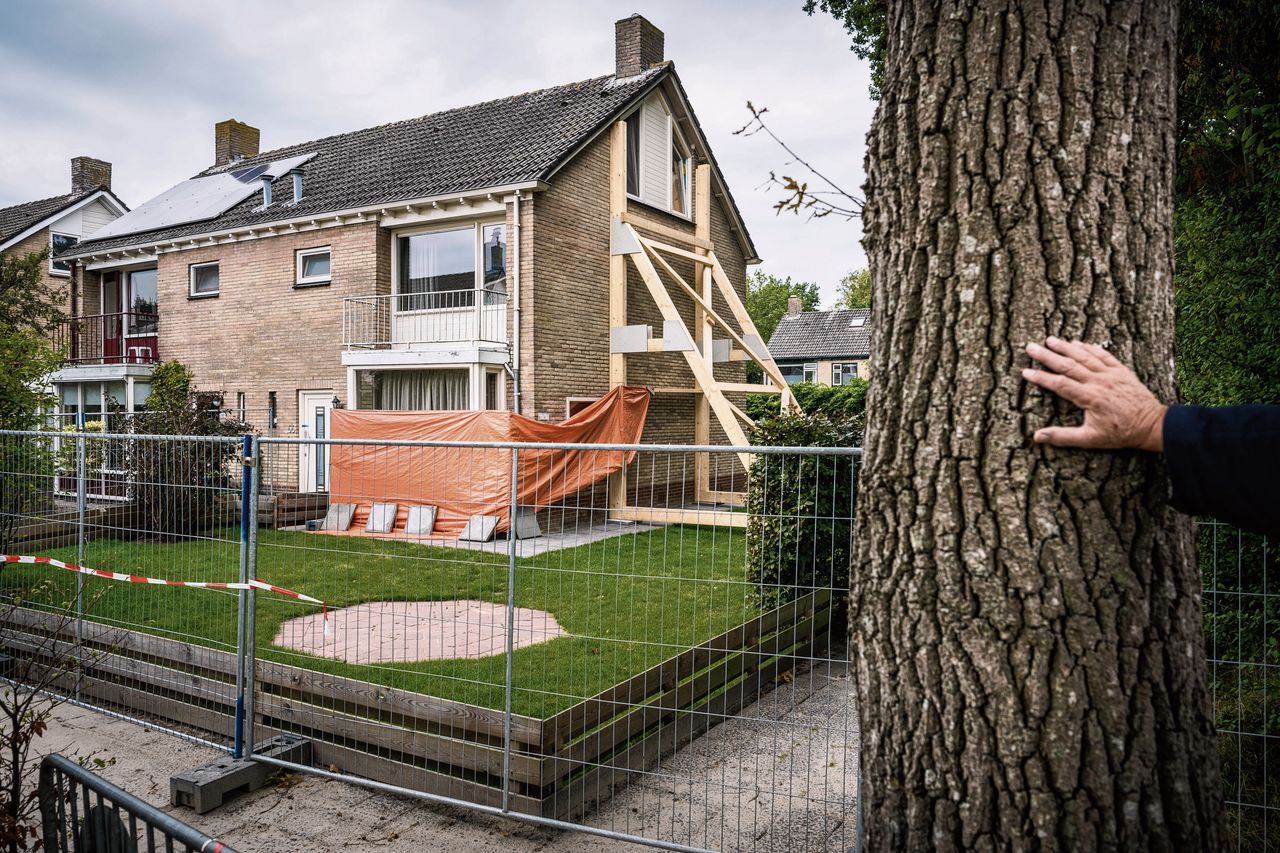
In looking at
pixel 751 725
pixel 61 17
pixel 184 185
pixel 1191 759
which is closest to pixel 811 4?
pixel 751 725

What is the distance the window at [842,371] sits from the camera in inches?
1785

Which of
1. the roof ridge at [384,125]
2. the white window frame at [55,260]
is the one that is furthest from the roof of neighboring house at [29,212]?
the roof ridge at [384,125]

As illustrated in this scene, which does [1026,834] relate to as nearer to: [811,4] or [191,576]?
[191,576]

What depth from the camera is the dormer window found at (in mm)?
18031

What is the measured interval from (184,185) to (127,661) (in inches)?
866

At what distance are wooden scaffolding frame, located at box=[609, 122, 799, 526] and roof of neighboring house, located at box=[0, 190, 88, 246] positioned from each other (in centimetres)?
2073

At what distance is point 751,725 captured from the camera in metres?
5.08

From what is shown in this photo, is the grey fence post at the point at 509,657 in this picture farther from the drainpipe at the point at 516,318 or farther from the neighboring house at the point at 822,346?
the neighboring house at the point at 822,346

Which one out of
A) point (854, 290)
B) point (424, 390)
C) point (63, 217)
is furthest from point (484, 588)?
point (854, 290)

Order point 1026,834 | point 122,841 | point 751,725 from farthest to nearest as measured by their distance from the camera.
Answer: point 751,725 < point 122,841 < point 1026,834

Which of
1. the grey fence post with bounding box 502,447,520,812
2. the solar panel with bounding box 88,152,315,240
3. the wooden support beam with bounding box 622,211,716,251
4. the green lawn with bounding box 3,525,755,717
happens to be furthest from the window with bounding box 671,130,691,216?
the grey fence post with bounding box 502,447,520,812

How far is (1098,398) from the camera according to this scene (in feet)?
5.16

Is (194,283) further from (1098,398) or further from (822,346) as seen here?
(822,346)

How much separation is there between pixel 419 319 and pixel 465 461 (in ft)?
28.9
